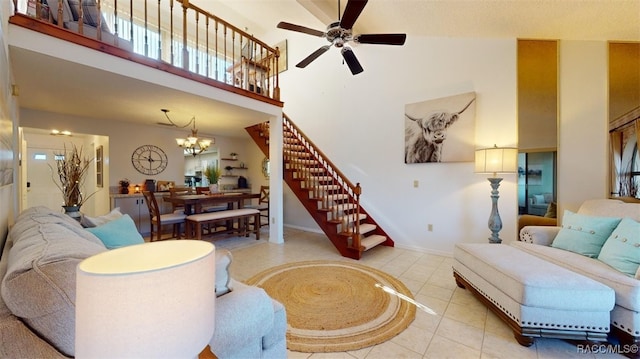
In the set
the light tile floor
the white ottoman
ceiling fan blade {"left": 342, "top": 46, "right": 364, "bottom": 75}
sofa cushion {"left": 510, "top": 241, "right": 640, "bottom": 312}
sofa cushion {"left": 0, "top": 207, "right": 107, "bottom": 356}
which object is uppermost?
ceiling fan blade {"left": 342, "top": 46, "right": 364, "bottom": 75}

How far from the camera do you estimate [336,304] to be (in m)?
2.35

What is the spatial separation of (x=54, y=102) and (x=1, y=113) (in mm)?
2794

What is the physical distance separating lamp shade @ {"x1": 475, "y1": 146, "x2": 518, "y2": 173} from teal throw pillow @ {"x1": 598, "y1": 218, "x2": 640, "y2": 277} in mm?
1070

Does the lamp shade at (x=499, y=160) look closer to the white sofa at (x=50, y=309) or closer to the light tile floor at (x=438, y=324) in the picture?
the light tile floor at (x=438, y=324)

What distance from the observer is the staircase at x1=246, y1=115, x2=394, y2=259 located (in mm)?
3723

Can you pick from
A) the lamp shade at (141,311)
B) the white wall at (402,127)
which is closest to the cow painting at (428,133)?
the white wall at (402,127)

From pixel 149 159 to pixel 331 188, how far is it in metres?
4.09

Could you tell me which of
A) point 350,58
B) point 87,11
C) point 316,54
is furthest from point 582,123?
point 87,11

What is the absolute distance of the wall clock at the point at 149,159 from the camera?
530 cm

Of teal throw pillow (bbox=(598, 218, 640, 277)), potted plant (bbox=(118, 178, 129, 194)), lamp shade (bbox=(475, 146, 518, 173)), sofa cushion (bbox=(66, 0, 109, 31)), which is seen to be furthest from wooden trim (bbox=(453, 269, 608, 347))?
potted plant (bbox=(118, 178, 129, 194))

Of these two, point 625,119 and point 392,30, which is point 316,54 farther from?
point 625,119

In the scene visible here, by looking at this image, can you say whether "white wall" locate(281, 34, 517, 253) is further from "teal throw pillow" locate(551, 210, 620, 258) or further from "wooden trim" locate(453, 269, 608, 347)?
"wooden trim" locate(453, 269, 608, 347)

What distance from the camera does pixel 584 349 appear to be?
174 centimetres

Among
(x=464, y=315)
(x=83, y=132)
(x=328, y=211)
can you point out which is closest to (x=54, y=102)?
(x=83, y=132)
